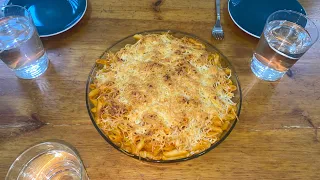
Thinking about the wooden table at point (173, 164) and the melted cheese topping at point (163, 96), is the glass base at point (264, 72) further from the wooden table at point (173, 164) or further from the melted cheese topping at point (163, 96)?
the melted cheese topping at point (163, 96)

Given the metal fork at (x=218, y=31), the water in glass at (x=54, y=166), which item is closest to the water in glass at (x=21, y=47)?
the water in glass at (x=54, y=166)

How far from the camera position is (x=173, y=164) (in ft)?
3.03

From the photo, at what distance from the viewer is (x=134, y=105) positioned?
36.9 inches

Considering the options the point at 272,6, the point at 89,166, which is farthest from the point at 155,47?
the point at 272,6

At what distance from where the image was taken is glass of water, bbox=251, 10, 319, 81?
1.04 metres

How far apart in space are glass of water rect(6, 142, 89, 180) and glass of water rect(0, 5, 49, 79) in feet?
1.10

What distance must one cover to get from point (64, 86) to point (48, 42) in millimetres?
232

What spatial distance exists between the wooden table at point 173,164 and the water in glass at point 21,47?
0.05 meters

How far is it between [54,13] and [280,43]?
0.90 m

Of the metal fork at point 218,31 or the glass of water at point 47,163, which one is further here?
the metal fork at point 218,31

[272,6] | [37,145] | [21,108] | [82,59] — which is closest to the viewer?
[37,145]

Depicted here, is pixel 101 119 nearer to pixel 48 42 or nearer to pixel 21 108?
pixel 21 108

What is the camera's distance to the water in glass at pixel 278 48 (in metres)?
1.04

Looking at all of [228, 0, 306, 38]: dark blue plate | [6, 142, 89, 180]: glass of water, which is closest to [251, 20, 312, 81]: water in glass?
[228, 0, 306, 38]: dark blue plate
